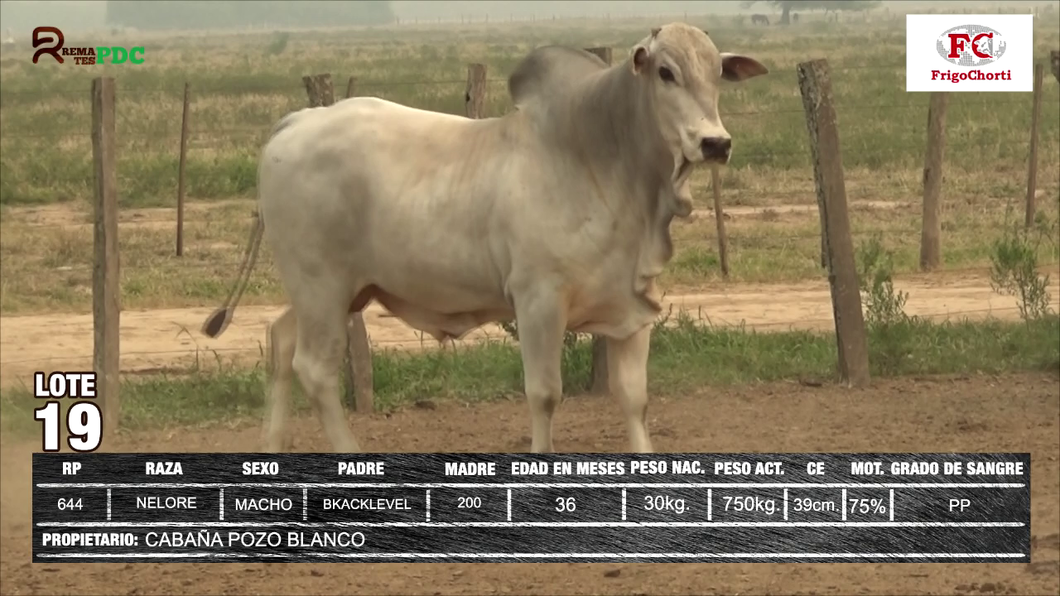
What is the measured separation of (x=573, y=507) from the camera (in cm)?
437

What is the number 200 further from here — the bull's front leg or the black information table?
the bull's front leg

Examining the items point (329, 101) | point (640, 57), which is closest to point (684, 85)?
point (640, 57)

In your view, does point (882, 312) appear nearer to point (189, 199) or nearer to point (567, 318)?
point (567, 318)

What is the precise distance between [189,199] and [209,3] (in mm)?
131494

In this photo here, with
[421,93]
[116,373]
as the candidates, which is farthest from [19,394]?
[421,93]

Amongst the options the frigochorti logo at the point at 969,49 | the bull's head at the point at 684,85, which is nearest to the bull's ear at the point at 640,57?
the bull's head at the point at 684,85

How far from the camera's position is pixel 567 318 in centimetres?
493

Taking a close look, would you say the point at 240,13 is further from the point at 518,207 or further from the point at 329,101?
the point at 518,207

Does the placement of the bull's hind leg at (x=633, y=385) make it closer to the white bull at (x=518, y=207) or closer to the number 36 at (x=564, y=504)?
the white bull at (x=518, y=207)

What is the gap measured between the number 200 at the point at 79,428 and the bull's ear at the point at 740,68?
2068mm

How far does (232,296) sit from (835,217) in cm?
428

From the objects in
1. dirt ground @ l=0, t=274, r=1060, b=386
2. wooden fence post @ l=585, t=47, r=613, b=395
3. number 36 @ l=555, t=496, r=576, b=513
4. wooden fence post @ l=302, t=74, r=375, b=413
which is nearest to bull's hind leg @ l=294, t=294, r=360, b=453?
number 36 @ l=555, t=496, r=576, b=513

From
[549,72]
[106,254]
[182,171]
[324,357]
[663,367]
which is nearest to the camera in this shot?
[549,72]

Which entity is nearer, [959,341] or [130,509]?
[130,509]
